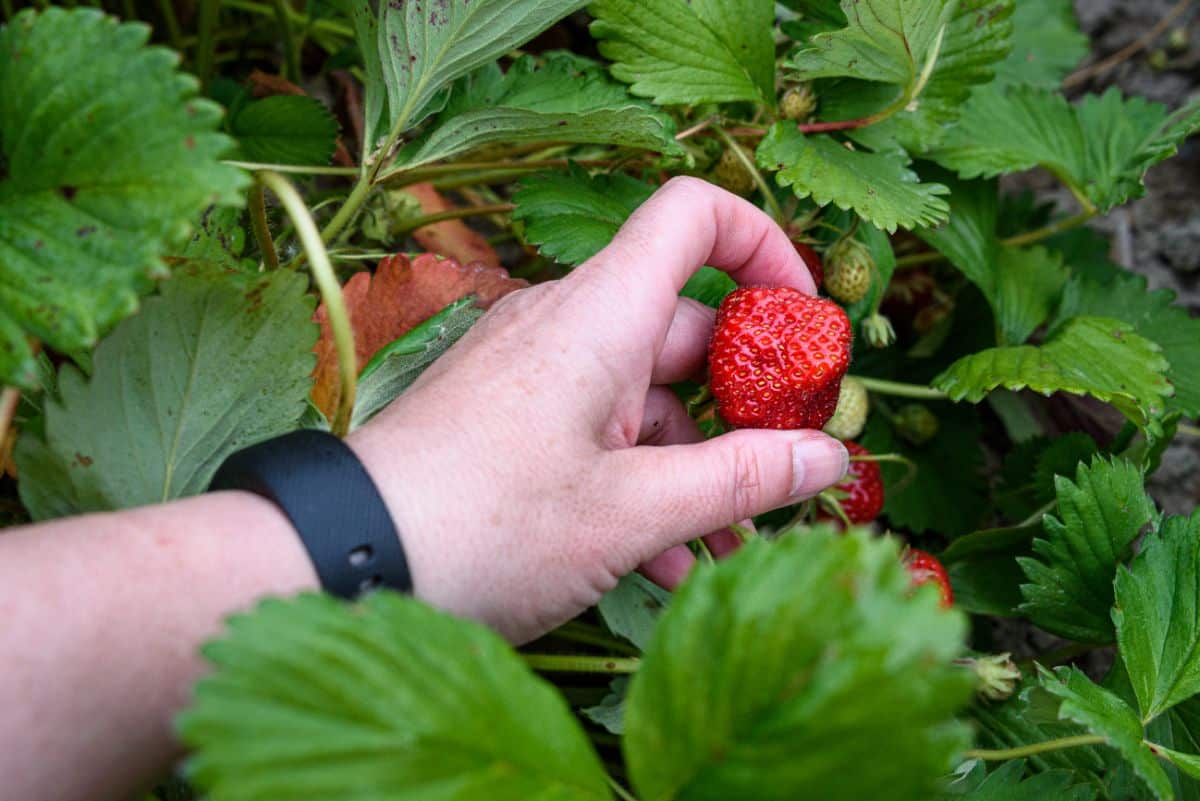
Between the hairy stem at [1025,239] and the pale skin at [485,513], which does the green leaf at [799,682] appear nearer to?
the pale skin at [485,513]

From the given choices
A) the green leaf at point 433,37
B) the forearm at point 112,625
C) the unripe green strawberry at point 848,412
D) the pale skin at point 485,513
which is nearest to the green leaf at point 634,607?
the pale skin at point 485,513

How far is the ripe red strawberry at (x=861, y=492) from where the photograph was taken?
1043 mm

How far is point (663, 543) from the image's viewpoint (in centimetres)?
74

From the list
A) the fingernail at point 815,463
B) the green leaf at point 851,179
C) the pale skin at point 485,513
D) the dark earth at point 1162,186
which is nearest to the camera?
the pale skin at point 485,513

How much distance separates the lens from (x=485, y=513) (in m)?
0.65

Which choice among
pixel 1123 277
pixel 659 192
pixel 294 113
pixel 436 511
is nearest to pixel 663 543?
pixel 436 511

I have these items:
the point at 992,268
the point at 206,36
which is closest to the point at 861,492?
the point at 992,268

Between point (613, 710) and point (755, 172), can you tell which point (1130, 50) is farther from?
point (613, 710)

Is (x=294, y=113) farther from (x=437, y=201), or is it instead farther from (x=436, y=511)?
(x=436, y=511)

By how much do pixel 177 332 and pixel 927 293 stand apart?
39.0 inches

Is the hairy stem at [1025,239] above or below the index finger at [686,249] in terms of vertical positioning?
below

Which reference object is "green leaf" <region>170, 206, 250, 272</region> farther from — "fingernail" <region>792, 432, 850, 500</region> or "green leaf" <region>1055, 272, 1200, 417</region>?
"green leaf" <region>1055, 272, 1200, 417</region>

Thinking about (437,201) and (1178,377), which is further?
(437,201)

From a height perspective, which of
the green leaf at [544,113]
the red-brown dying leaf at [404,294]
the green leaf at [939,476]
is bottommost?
the green leaf at [939,476]
